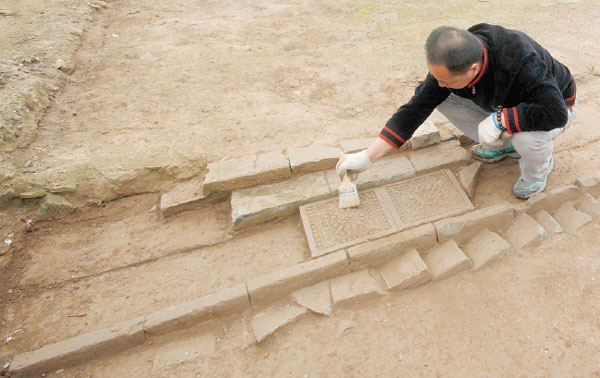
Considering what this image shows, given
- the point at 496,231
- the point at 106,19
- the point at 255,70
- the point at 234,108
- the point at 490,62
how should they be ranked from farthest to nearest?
the point at 106,19 < the point at 255,70 < the point at 234,108 < the point at 496,231 < the point at 490,62

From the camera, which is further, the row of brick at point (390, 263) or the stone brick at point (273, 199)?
the stone brick at point (273, 199)

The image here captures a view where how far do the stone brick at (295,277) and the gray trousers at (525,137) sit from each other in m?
1.36

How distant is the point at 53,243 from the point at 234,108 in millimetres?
1997

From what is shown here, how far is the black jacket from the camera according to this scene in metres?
1.96

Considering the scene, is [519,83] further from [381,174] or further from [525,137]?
[381,174]

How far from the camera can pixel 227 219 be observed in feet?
8.95

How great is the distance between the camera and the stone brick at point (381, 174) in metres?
2.64

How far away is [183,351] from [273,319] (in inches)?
22.4

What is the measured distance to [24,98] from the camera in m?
3.34

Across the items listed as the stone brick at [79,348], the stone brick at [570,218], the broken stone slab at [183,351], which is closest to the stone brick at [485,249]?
the stone brick at [570,218]

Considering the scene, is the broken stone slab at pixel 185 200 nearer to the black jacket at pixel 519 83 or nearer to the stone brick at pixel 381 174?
the stone brick at pixel 381 174

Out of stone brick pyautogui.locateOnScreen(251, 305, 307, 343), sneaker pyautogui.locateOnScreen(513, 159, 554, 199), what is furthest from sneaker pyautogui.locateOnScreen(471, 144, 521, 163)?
stone brick pyautogui.locateOnScreen(251, 305, 307, 343)

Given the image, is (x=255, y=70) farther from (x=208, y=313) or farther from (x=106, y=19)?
(x=106, y=19)

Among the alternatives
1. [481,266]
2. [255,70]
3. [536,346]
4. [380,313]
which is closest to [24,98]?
[255,70]
